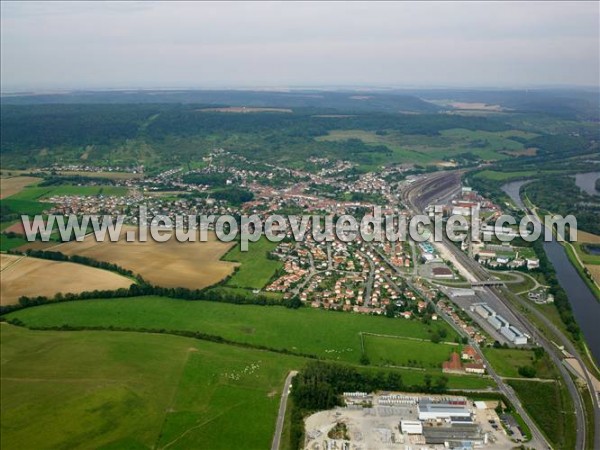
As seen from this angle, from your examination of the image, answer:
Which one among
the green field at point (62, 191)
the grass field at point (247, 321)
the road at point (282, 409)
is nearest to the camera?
the road at point (282, 409)

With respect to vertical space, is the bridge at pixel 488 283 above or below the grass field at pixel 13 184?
below

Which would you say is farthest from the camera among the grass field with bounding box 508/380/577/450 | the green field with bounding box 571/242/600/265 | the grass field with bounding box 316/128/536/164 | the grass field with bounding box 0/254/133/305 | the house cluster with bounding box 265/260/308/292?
the grass field with bounding box 316/128/536/164

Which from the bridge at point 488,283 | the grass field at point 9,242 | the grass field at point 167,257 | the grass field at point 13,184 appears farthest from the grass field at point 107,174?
the bridge at point 488,283

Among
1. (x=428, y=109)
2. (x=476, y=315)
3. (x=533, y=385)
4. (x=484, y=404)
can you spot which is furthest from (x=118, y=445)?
(x=428, y=109)

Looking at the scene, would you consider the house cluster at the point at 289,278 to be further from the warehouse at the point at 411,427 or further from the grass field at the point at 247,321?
the warehouse at the point at 411,427

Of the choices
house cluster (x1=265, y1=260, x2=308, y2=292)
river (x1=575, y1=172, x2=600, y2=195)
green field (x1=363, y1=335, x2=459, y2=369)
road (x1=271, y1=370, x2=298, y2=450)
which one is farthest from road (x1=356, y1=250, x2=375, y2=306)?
river (x1=575, y1=172, x2=600, y2=195)

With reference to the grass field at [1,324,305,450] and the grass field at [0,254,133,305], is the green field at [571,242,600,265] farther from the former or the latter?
the grass field at [0,254,133,305]

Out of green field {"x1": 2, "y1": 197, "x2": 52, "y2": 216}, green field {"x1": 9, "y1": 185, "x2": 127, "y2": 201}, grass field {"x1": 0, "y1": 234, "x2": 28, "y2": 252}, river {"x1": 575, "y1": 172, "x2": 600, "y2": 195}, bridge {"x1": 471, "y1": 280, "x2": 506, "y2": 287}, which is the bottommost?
bridge {"x1": 471, "y1": 280, "x2": 506, "y2": 287}
